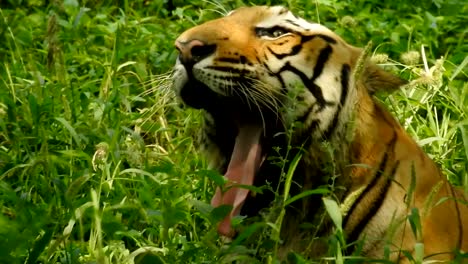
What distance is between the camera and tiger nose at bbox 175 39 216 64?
14.2 ft

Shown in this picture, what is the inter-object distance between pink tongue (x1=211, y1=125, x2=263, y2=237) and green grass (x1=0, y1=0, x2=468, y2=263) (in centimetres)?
14

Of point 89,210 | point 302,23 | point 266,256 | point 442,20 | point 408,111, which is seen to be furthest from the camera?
point 442,20

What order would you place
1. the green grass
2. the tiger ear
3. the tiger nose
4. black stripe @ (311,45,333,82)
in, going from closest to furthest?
the green grass < the tiger nose < black stripe @ (311,45,333,82) < the tiger ear

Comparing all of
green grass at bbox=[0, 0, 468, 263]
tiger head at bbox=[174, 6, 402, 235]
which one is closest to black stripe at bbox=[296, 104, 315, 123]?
tiger head at bbox=[174, 6, 402, 235]

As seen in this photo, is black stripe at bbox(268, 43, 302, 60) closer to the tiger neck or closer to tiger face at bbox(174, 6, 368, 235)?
tiger face at bbox(174, 6, 368, 235)

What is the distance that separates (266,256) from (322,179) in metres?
0.60

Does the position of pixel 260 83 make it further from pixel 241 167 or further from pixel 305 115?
pixel 241 167

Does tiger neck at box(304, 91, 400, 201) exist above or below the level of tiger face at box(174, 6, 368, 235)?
below

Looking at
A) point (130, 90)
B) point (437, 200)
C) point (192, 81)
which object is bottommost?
point (130, 90)

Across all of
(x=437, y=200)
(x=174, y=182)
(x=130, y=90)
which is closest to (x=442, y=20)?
(x=130, y=90)

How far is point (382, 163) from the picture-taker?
14.5 ft

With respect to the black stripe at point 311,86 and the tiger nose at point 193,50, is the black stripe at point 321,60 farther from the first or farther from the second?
the tiger nose at point 193,50

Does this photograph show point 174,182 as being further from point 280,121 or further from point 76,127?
point 280,121

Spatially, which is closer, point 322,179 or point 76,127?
point 322,179
